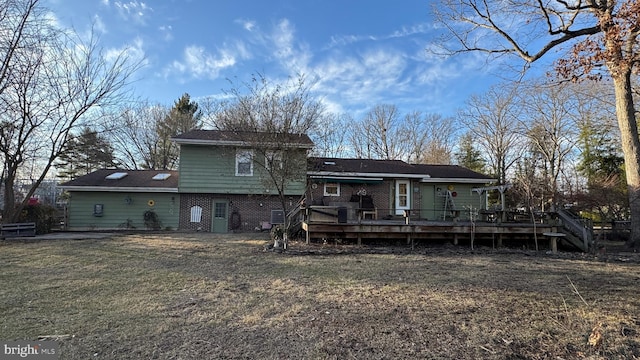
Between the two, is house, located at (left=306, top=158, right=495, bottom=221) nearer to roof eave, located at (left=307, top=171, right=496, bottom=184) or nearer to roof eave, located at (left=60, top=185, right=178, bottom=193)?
roof eave, located at (left=307, top=171, right=496, bottom=184)

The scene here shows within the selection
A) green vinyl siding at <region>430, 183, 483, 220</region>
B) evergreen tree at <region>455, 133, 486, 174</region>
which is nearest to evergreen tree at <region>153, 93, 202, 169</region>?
green vinyl siding at <region>430, 183, 483, 220</region>

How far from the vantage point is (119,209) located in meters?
16.2

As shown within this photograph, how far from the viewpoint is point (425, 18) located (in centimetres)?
1080

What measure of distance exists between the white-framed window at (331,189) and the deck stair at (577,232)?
30.0ft

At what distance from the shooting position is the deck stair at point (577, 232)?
35.2 ft

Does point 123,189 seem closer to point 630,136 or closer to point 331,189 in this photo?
point 331,189

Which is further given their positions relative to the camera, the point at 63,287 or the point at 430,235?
the point at 430,235

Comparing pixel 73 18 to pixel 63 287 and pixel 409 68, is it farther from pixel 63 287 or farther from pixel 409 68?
pixel 409 68

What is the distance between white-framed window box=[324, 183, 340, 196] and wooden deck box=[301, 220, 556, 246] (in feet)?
17.0

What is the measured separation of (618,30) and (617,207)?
16394 mm

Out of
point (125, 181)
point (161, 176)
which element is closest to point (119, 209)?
point (125, 181)

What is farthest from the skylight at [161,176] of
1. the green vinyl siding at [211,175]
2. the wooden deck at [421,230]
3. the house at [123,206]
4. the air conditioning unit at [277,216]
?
the wooden deck at [421,230]

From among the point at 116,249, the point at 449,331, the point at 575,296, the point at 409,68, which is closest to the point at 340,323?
the point at 449,331

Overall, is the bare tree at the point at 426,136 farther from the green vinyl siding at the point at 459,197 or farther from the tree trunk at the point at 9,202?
the tree trunk at the point at 9,202
